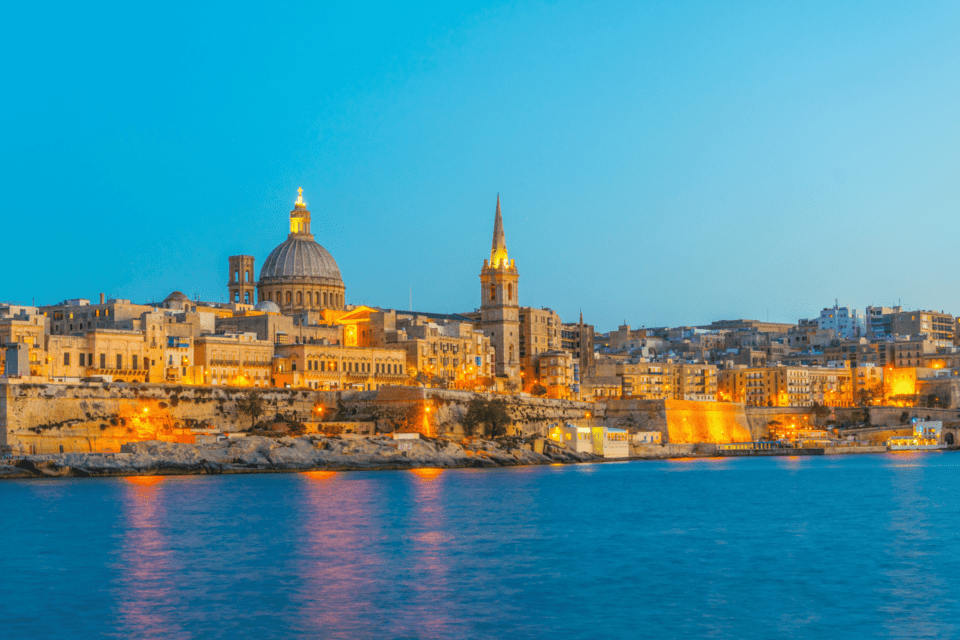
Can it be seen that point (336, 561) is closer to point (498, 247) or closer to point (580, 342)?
point (498, 247)

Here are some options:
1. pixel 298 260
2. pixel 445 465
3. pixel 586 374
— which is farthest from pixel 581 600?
pixel 586 374

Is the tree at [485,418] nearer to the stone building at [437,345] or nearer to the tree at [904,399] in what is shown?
the stone building at [437,345]

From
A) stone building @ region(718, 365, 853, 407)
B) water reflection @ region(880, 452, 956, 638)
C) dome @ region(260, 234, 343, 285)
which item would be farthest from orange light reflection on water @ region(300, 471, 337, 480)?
stone building @ region(718, 365, 853, 407)

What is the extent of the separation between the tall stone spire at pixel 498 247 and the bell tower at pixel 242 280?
1399cm

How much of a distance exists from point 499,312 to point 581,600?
58837 mm

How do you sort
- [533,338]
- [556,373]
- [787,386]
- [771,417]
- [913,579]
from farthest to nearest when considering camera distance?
[787,386]
[533,338]
[771,417]
[556,373]
[913,579]

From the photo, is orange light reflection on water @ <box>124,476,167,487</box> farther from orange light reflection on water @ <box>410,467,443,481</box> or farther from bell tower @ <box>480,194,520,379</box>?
bell tower @ <box>480,194,520,379</box>

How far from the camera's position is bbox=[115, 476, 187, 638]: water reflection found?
1711cm

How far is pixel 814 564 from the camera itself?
73.6 feet

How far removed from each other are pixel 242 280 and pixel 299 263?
438cm

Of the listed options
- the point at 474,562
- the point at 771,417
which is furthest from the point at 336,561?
the point at 771,417

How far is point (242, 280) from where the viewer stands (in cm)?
7675

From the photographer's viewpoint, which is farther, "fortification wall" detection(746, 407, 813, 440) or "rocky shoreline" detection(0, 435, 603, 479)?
"fortification wall" detection(746, 407, 813, 440)

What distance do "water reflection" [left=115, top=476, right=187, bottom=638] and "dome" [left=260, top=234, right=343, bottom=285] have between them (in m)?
41.6
